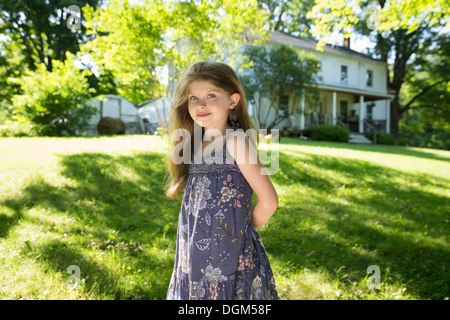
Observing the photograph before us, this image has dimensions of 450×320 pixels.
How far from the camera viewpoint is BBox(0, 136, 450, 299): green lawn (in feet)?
9.74

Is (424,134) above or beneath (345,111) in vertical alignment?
beneath

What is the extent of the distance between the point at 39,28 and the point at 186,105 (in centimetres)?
1948

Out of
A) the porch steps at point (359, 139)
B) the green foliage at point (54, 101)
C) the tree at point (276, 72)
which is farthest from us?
the porch steps at point (359, 139)

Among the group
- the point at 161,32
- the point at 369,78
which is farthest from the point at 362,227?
the point at 369,78

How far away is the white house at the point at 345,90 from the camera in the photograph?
70.8ft

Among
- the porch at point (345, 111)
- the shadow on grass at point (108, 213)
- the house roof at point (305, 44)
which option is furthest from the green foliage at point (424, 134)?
the shadow on grass at point (108, 213)

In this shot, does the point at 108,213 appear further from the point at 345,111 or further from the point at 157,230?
the point at 345,111

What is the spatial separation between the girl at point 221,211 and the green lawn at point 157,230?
1361 mm

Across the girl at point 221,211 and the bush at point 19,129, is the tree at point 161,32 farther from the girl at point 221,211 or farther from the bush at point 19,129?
the girl at point 221,211

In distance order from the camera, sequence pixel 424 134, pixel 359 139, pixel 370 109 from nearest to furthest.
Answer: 1. pixel 359 139
2. pixel 370 109
3. pixel 424 134

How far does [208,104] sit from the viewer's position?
66.4 inches

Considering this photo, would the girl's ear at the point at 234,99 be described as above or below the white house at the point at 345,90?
below

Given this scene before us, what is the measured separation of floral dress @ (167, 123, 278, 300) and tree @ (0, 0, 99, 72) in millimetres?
13937

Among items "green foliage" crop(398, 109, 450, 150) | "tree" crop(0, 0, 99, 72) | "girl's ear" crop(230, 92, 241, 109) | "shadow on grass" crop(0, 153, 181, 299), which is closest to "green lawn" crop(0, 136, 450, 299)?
"shadow on grass" crop(0, 153, 181, 299)
